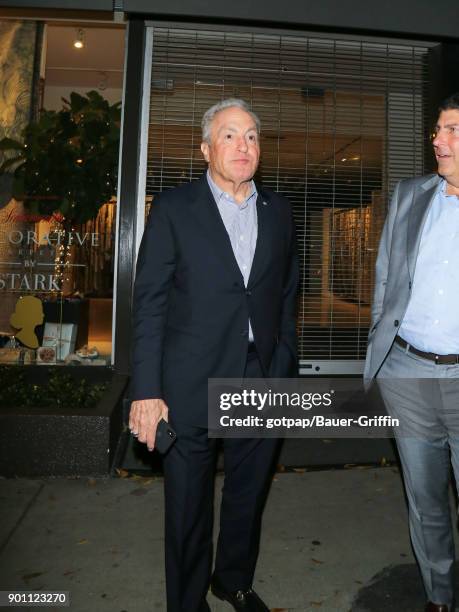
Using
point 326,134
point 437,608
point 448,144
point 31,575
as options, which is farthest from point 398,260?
point 326,134

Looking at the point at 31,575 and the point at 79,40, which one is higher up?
the point at 79,40

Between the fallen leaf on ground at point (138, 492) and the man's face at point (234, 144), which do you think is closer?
the man's face at point (234, 144)

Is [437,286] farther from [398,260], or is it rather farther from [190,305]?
[190,305]

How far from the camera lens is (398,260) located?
262 cm

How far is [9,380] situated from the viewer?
520 centimetres

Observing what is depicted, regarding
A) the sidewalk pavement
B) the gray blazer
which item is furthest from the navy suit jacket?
the sidewalk pavement

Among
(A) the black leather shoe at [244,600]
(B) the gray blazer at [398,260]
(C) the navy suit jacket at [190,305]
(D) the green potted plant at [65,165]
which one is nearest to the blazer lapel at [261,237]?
(C) the navy suit jacket at [190,305]

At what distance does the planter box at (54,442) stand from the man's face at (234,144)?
2500 mm

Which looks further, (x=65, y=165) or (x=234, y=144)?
(x=65, y=165)

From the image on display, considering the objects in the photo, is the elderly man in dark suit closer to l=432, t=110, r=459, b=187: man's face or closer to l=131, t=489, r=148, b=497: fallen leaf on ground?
l=432, t=110, r=459, b=187: man's face

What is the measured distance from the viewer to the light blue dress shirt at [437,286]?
2.44m

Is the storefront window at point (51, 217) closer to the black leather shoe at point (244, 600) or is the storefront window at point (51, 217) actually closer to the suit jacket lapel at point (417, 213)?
the black leather shoe at point (244, 600)

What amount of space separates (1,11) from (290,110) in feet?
10.2

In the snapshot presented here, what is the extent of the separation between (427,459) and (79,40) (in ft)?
19.6
